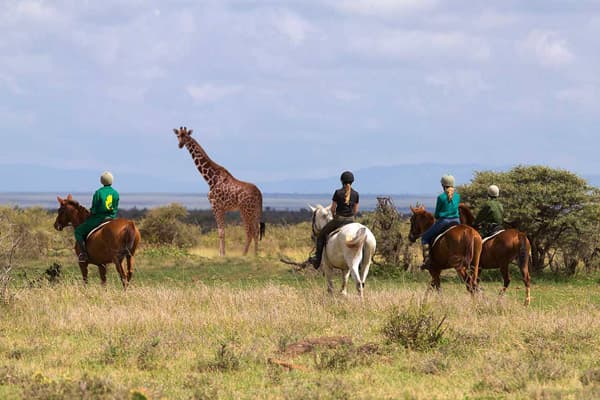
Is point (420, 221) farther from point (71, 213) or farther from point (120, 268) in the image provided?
point (71, 213)

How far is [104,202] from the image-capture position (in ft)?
56.7

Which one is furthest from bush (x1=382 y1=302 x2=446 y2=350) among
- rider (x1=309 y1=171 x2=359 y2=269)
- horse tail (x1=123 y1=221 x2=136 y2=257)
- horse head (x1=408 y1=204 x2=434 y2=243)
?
horse tail (x1=123 y1=221 x2=136 y2=257)

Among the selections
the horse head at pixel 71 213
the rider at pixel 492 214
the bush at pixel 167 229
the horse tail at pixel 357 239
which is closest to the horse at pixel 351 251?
the horse tail at pixel 357 239

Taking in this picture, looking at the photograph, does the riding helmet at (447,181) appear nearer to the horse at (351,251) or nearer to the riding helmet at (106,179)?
the horse at (351,251)

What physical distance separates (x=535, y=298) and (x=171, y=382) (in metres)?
10.6

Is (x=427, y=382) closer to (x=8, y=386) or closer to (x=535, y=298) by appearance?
(x=8, y=386)

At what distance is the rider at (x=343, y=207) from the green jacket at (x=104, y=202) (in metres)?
4.37

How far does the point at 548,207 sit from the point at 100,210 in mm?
11708

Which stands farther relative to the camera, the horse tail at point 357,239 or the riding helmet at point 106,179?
the riding helmet at point 106,179

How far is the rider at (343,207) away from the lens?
15.4m

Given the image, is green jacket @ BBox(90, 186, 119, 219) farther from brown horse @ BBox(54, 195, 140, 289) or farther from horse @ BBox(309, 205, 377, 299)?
horse @ BBox(309, 205, 377, 299)

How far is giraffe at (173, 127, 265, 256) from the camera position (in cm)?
2898

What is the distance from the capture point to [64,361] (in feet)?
34.4

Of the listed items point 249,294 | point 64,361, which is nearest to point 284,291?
point 249,294
